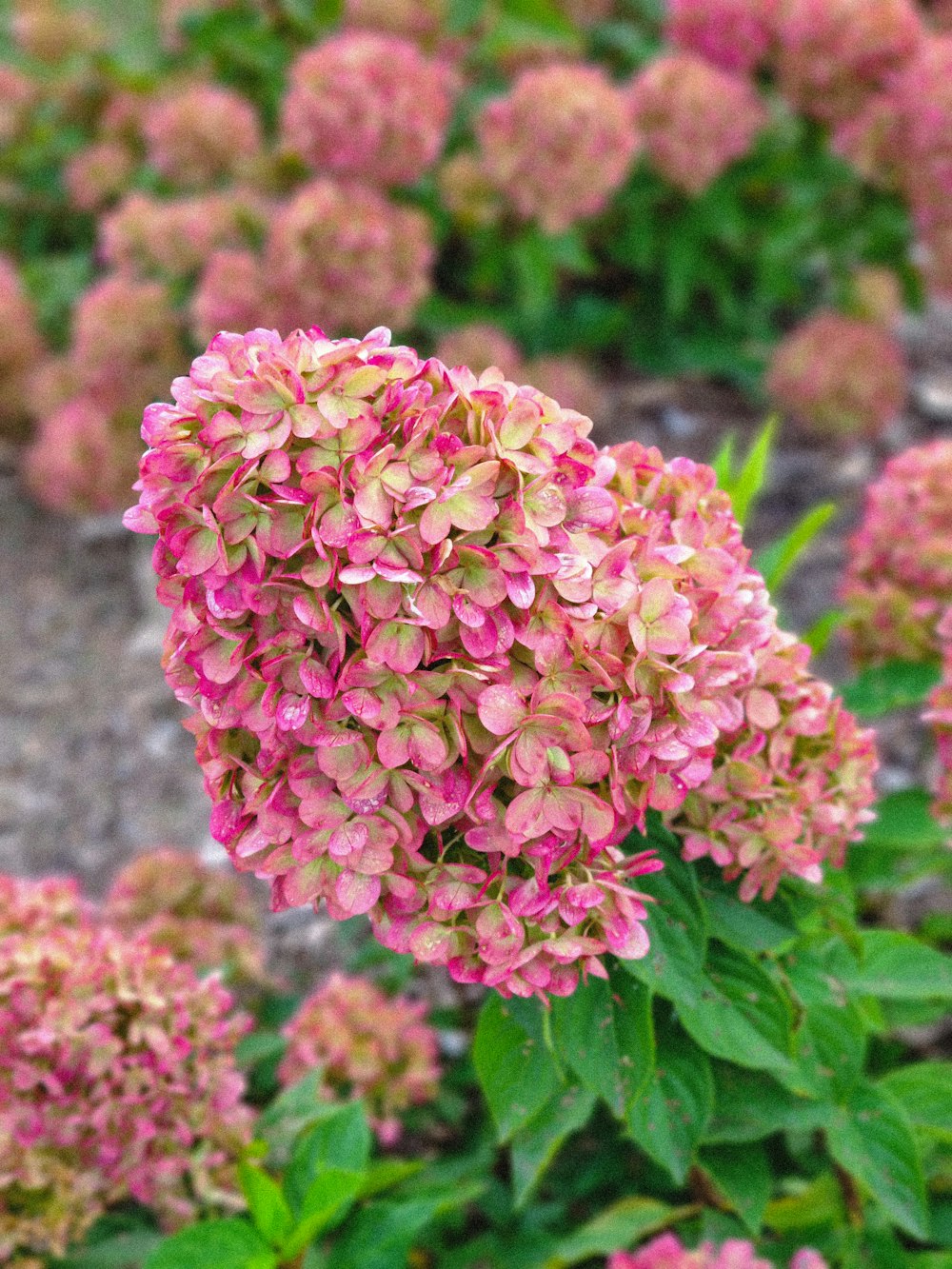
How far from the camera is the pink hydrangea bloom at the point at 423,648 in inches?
32.5

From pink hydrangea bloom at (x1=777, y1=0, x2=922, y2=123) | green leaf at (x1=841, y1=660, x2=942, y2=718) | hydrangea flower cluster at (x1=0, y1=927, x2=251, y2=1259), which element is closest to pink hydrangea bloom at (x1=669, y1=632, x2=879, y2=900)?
green leaf at (x1=841, y1=660, x2=942, y2=718)

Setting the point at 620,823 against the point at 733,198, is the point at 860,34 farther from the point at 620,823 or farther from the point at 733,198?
the point at 620,823

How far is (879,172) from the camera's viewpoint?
2.62 m

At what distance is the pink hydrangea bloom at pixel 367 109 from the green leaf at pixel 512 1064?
1.76 m

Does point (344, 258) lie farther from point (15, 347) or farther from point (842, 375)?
point (842, 375)

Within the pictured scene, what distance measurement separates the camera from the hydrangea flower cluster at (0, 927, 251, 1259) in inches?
47.9

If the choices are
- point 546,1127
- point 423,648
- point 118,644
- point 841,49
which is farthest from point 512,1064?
point 841,49

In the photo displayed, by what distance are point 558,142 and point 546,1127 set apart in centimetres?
185

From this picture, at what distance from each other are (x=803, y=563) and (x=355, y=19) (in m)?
1.56

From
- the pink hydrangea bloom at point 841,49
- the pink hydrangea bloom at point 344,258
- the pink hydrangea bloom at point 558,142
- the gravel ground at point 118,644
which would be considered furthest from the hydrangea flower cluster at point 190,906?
the pink hydrangea bloom at point 841,49

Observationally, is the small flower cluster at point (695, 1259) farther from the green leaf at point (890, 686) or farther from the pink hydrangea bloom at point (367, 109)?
the pink hydrangea bloom at point (367, 109)

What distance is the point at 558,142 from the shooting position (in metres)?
2.36

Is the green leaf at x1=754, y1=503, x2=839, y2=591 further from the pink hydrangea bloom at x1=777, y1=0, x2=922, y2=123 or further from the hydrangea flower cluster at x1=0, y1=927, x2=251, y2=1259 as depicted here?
the pink hydrangea bloom at x1=777, y1=0, x2=922, y2=123

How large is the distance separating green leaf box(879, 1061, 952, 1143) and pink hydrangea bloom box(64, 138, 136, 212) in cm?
253
